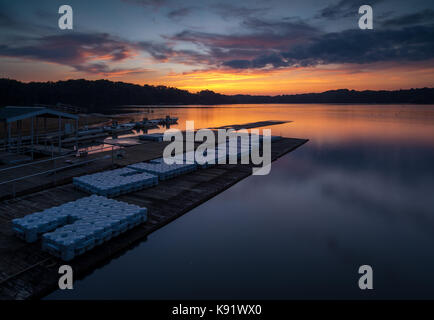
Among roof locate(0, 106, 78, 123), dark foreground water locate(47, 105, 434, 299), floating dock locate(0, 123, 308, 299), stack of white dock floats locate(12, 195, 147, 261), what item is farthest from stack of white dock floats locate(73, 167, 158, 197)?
roof locate(0, 106, 78, 123)

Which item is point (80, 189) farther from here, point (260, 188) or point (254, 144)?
point (254, 144)

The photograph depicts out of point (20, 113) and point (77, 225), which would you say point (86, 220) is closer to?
point (77, 225)

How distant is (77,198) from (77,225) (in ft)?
18.8

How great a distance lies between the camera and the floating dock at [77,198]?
31.2 feet

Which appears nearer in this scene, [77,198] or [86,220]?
[86,220]

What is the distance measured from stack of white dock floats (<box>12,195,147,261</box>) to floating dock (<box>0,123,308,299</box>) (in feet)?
1.16

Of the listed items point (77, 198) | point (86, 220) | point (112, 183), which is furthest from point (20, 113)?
point (86, 220)

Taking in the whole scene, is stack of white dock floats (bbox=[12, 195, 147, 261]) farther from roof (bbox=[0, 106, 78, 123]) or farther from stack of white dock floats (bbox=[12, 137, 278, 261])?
roof (bbox=[0, 106, 78, 123])

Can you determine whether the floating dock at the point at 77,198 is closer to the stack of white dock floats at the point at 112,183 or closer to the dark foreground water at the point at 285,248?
the stack of white dock floats at the point at 112,183

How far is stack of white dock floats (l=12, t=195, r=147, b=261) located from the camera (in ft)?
35.4

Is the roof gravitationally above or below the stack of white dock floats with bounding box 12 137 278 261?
above

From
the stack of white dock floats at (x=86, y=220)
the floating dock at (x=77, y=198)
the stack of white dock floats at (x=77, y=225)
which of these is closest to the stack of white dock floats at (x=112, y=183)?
the stack of white dock floats at (x=86, y=220)

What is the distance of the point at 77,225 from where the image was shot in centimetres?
1194
